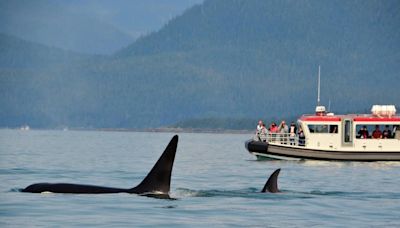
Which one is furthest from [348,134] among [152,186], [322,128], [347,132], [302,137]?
[152,186]

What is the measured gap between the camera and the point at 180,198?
90.9 ft

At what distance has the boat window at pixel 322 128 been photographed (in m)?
60.0

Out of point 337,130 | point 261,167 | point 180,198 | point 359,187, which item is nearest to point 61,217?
point 180,198

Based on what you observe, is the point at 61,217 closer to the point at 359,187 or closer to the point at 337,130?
the point at 359,187

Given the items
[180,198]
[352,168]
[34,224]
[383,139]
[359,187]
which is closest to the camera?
[34,224]

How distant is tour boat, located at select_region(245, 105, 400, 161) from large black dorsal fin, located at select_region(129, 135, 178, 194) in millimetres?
33624

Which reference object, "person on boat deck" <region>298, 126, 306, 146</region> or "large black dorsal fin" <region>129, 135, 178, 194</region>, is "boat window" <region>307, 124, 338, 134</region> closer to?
"person on boat deck" <region>298, 126, 306, 146</region>

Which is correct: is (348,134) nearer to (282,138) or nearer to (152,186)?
(282,138)

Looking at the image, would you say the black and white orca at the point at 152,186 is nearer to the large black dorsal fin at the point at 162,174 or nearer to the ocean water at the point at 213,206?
the large black dorsal fin at the point at 162,174

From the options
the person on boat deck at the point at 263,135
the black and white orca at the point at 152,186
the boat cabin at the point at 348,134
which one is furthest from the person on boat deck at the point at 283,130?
the black and white orca at the point at 152,186

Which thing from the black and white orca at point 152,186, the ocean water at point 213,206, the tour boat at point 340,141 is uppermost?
the tour boat at point 340,141

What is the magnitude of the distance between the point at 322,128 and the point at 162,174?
35.7m

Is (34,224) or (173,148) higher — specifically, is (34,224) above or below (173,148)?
below

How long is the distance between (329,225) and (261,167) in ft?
98.8
